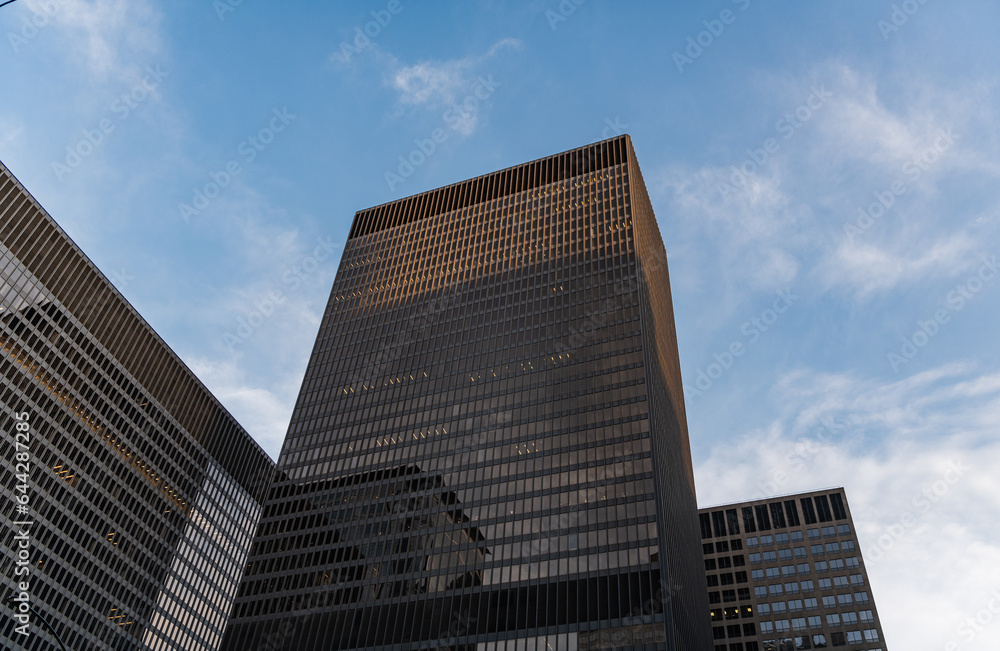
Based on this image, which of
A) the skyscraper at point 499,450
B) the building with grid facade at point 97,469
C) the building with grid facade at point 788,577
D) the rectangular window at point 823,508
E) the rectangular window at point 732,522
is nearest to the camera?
the skyscraper at point 499,450

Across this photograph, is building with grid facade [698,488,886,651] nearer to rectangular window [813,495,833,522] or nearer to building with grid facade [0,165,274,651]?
rectangular window [813,495,833,522]

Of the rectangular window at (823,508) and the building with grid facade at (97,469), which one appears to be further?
the rectangular window at (823,508)

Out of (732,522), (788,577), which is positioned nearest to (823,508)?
(788,577)

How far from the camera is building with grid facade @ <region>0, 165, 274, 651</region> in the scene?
11262cm

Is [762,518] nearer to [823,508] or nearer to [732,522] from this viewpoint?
[732,522]

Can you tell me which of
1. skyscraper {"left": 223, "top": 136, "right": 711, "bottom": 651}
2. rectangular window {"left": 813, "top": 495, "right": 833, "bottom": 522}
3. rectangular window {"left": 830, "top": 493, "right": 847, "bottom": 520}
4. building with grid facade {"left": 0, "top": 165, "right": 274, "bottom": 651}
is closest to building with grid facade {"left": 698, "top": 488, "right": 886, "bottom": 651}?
rectangular window {"left": 813, "top": 495, "right": 833, "bottom": 522}

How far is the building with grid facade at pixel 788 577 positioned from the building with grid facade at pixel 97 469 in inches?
3911

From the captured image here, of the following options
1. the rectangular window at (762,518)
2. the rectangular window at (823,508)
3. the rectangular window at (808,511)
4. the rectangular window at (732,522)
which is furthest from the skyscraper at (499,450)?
the rectangular window at (823,508)

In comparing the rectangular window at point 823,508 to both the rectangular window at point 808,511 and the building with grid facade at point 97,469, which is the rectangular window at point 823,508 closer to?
the rectangular window at point 808,511

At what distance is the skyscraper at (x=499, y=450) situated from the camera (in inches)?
3642

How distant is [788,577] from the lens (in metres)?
150

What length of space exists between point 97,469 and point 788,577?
127m

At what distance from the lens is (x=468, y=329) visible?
129125 millimetres

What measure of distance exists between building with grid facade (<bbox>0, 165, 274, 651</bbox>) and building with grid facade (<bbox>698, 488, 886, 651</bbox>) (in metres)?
99.3
